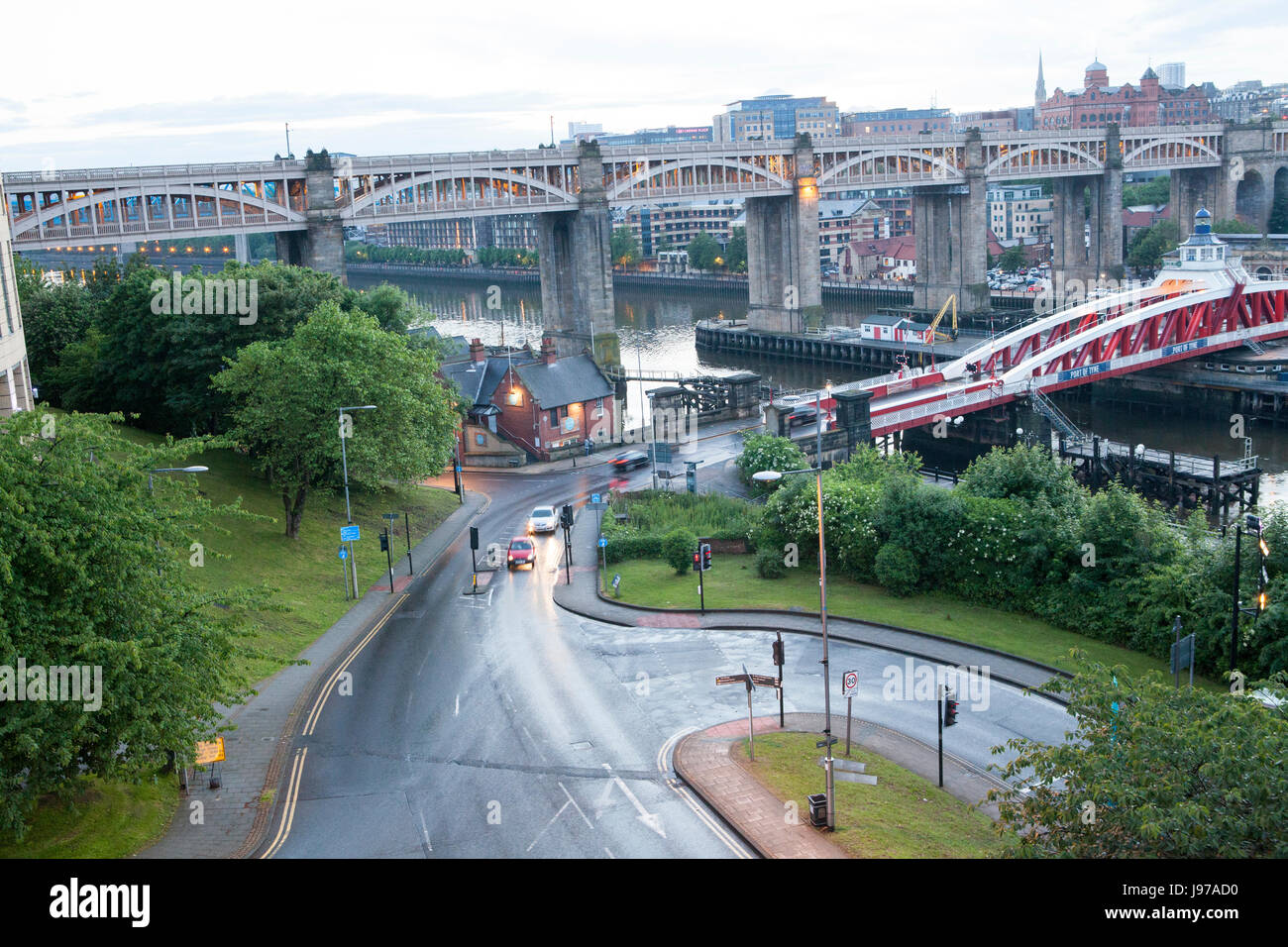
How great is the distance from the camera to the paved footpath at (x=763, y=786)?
2578 centimetres

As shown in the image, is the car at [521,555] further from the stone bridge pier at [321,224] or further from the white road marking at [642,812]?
the stone bridge pier at [321,224]

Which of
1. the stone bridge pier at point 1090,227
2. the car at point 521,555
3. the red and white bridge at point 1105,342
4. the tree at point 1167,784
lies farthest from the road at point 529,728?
the stone bridge pier at point 1090,227

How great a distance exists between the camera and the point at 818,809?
26250mm

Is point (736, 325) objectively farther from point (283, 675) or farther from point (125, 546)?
point (125, 546)

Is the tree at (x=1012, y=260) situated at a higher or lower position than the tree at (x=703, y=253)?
lower

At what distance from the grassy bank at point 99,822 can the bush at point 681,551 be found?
23.7m

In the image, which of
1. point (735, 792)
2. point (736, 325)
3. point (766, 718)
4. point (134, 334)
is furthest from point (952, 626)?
point (736, 325)

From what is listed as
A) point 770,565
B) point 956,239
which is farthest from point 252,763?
point 956,239

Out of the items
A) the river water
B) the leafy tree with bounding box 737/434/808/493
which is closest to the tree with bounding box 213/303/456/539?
the leafy tree with bounding box 737/434/808/493

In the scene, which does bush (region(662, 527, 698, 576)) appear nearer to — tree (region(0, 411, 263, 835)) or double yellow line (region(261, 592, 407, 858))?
double yellow line (region(261, 592, 407, 858))

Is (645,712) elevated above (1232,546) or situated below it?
below

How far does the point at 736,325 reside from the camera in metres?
132

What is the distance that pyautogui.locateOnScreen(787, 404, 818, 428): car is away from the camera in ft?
234
